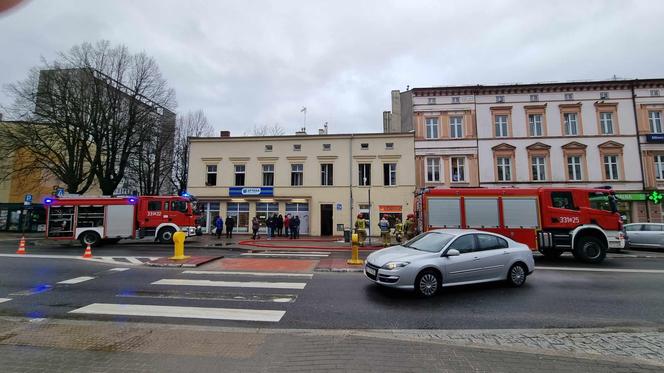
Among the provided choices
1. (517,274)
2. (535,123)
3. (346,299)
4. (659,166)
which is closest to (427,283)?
(346,299)

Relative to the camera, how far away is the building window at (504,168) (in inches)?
1129

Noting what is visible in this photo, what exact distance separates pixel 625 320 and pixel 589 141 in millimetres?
27689

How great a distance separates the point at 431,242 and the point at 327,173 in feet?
70.2

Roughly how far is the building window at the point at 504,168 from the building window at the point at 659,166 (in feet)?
36.4

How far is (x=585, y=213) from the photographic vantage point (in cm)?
1351

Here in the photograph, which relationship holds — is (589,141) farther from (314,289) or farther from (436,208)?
(314,289)

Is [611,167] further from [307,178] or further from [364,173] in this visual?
[307,178]

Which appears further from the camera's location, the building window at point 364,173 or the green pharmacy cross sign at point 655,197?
the building window at point 364,173

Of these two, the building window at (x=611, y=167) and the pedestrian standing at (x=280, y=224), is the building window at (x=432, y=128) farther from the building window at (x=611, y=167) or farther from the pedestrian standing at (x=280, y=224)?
the pedestrian standing at (x=280, y=224)

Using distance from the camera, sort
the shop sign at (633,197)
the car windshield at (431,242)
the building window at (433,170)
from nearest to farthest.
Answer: the car windshield at (431,242) < the shop sign at (633,197) < the building window at (433,170)

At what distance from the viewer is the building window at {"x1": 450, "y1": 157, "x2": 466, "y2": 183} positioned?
94.5 feet

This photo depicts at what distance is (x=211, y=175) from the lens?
30609 millimetres

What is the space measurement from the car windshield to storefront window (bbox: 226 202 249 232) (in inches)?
873

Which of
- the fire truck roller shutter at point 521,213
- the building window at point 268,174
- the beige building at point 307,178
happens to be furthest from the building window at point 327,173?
the fire truck roller shutter at point 521,213
